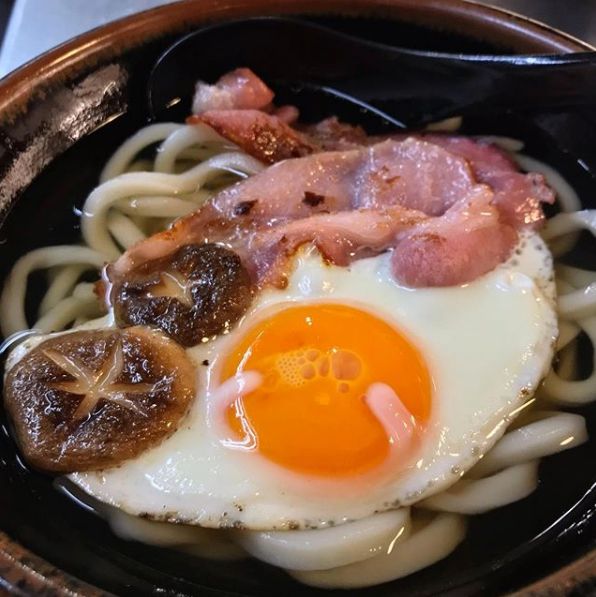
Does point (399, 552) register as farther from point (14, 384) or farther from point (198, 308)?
point (14, 384)

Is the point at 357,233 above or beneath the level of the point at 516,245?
above

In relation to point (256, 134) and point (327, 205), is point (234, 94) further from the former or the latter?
point (327, 205)

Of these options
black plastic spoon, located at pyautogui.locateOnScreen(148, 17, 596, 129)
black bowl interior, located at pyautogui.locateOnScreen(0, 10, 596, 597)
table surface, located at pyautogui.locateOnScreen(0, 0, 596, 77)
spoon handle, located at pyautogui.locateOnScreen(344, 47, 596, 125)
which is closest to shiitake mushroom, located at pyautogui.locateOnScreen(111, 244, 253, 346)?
black bowl interior, located at pyautogui.locateOnScreen(0, 10, 596, 597)

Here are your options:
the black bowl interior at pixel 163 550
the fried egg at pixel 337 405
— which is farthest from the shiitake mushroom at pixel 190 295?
the black bowl interior at pixel 163 550

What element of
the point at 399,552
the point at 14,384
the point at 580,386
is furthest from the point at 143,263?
the point at 580,386

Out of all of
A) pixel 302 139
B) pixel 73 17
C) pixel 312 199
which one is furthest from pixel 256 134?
pixel 73 17

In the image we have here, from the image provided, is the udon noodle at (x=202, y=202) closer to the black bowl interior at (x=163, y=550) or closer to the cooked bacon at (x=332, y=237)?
the black bowl interior at (x=163, y=550)

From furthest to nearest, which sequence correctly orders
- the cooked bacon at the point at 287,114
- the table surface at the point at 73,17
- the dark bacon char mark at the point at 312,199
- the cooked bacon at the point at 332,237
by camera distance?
1. the table surface at the point at 73,17
2. the cooked bacon at the point at 287,114
3. the dark bacon char mark at the point at 312,199
4. the cooked bacon at the point at 332,237

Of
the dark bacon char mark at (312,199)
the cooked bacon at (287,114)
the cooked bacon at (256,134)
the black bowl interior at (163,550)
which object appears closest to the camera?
the black bowl interior at (163,550)
